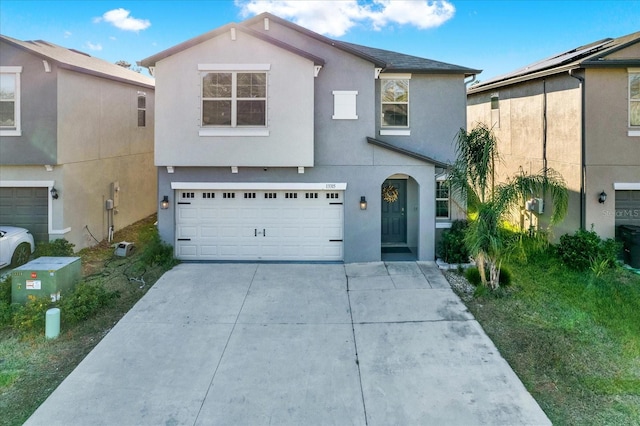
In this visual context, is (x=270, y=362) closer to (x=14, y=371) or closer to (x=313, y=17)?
(x=14, y=371)

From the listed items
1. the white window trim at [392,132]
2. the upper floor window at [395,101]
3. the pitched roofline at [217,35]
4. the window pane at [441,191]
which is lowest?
the window pane at [441,191]

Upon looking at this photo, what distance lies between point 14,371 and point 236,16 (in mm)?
14702

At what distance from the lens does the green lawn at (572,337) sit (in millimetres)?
5762

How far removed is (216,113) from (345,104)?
358 centimetres

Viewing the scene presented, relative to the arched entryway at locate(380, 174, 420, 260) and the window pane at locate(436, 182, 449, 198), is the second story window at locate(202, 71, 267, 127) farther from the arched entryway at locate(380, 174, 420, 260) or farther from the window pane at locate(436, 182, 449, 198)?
the window pane at locate(436, 182, 449, 198)

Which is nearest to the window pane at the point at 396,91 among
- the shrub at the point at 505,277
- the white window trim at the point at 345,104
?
the white window trim at the point at 345,104

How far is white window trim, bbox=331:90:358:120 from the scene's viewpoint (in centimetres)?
1223

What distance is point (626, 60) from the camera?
39.2 ft

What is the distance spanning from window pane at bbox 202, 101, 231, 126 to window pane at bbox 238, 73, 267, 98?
1.69 feet

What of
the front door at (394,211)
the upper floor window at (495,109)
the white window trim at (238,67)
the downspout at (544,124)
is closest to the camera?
the white window trim at (238,67)

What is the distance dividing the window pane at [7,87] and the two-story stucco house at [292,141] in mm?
4066

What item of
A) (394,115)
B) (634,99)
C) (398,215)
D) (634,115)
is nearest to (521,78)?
(634,99)

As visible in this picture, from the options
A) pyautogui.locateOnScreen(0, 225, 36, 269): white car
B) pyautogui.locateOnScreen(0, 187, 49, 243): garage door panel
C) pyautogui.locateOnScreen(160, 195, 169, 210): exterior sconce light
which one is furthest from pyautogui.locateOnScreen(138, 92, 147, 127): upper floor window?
pyautogui.locateOnScreen(0, 225, 36, 269): white car

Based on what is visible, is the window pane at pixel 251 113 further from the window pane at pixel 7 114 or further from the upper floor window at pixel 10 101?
the window pane at pixel 7 114
